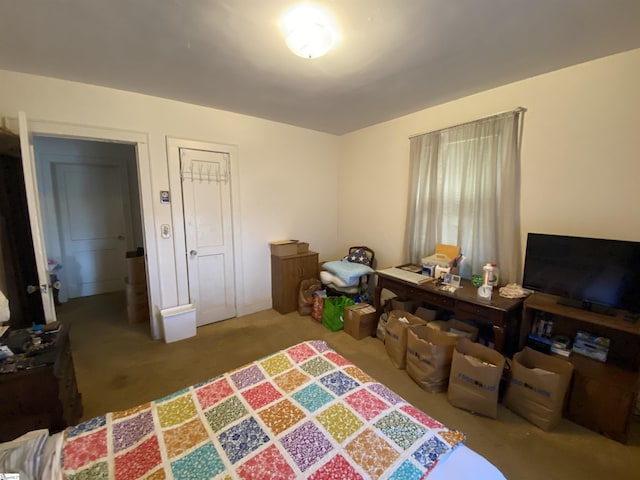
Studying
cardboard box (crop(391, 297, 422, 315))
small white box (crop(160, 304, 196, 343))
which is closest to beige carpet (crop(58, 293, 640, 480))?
small white box (crop(160, 304, 196, 343))

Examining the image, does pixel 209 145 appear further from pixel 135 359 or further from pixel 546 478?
pixel 546 478

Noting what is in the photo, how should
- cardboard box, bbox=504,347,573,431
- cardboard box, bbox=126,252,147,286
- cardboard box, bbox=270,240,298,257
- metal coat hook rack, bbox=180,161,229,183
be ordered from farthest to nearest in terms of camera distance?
cardboard box, bbox=270,240,298,257, cardboard box, bbox=126,252,147,286, metal coat hook rack, bbox=180,161,229,183, cardboard box, bbox=504,347,573,431

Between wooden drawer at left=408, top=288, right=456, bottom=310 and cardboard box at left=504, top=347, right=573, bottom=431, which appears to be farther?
wooden drawer at left=408, top=288, right=456, bottom=310

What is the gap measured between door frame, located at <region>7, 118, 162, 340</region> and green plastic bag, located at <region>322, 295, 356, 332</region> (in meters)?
1.84

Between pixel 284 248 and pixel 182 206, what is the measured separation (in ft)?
4.20

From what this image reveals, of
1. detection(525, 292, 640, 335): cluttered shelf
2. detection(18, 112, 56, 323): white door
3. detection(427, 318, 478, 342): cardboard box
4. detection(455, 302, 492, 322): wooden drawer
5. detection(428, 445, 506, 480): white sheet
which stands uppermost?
detection(18, 112, 56, 323): white door

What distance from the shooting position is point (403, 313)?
2.69 metres

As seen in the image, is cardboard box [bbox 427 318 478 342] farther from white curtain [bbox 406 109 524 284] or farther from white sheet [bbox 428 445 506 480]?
white sheet [bbox 428 445 506 480]

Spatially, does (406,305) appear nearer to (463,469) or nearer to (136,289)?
(463,469)

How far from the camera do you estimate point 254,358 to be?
104 inches

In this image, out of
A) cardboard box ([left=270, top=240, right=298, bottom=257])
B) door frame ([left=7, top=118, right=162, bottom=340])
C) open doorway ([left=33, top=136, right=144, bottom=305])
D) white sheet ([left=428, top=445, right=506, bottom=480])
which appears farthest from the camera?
open doorway ([left=33, top=136, right=144, bottom=305])

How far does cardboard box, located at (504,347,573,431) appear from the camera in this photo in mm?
1744

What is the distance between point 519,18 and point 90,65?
9.56 feet

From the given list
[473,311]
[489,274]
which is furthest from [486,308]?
[489,274]
